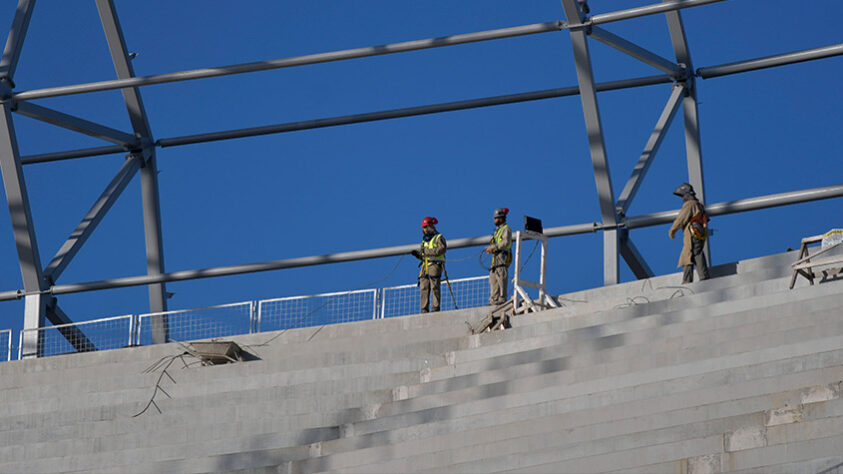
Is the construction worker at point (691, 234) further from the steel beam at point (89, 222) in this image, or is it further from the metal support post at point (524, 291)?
the steel beam at point (89, 222)

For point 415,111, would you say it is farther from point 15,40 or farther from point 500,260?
point 500,260

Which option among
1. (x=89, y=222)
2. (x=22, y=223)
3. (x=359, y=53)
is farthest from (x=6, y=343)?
(x=359, y=53)

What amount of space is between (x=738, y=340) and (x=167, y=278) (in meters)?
14.6

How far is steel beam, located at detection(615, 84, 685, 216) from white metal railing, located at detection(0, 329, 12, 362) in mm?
10338

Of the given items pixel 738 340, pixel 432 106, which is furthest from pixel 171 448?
pixel 432 106

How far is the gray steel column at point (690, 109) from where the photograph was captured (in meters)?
24.2

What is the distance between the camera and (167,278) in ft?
82.7

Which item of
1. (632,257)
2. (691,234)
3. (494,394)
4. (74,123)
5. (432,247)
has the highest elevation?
(74,123)

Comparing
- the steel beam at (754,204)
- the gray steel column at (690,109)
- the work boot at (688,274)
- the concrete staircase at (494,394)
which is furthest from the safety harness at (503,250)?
the gray steel column at (690,109)

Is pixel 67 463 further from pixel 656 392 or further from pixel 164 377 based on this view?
pixel 656 392

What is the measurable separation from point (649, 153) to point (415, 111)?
193 inches

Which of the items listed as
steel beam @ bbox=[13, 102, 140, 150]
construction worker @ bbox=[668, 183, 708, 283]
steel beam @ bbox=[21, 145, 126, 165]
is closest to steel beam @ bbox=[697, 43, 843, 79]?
construction worker @ bbox=[668, 183, 708, 283]

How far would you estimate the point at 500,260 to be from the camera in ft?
58.5

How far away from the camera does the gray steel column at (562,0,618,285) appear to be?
2172 cm
